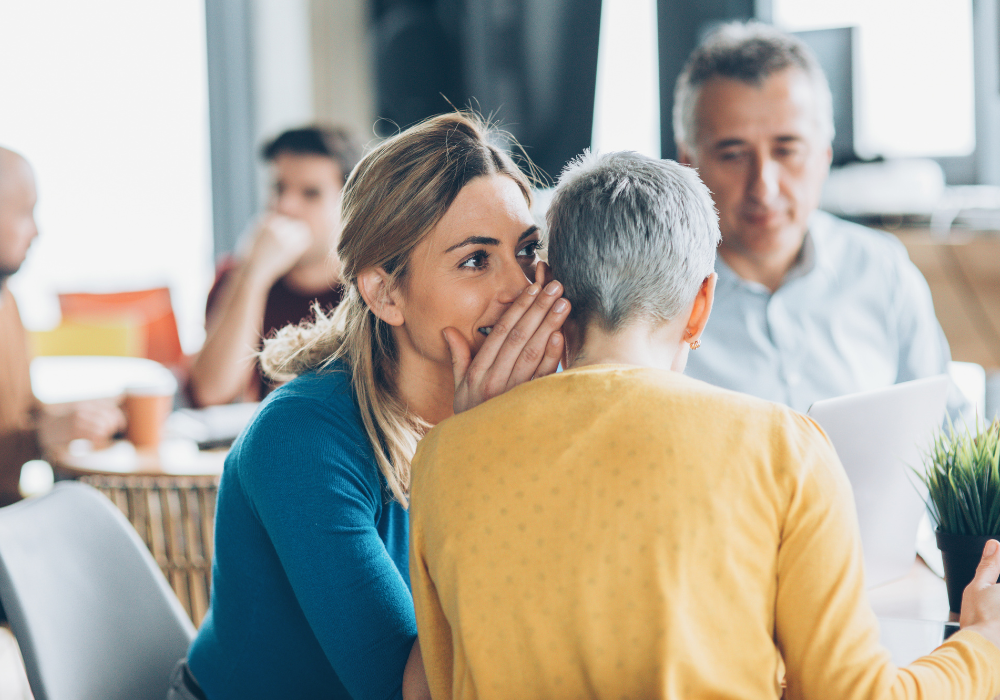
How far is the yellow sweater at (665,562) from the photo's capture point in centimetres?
78

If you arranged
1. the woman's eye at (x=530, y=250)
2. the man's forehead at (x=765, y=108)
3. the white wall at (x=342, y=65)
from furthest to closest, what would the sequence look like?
the white wall at (x=342, y=65)
the man's forehead at (x=765, y=108)
the woman's eye at (x=530, y=250)

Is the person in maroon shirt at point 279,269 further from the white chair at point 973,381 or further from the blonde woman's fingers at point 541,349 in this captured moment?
the white chair at point 973,381

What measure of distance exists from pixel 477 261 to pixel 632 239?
32cm

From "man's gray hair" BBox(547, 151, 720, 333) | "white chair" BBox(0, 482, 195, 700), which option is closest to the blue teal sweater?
"white chair" BBox(0, 482, 195, 700)

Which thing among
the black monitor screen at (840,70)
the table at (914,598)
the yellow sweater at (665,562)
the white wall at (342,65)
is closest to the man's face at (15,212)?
the yellow sweater at (665,562)

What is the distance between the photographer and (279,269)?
2736mm

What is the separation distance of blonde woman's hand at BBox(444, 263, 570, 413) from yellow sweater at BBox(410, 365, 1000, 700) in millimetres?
173

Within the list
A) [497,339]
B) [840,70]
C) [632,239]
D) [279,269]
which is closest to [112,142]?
[279,269]

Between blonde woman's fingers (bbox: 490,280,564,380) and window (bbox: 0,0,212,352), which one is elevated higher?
window (bbox: 0,0,212,352)

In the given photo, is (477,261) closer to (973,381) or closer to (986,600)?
(986,600)

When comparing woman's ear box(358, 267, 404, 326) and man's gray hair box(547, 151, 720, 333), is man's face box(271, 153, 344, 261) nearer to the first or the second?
woman's ear box(358, 267, 404, 326)

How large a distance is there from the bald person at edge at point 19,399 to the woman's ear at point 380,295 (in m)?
1.29

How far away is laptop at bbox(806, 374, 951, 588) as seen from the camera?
1.12 m

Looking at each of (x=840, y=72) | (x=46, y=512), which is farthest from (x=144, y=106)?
(x=46, y=512)
